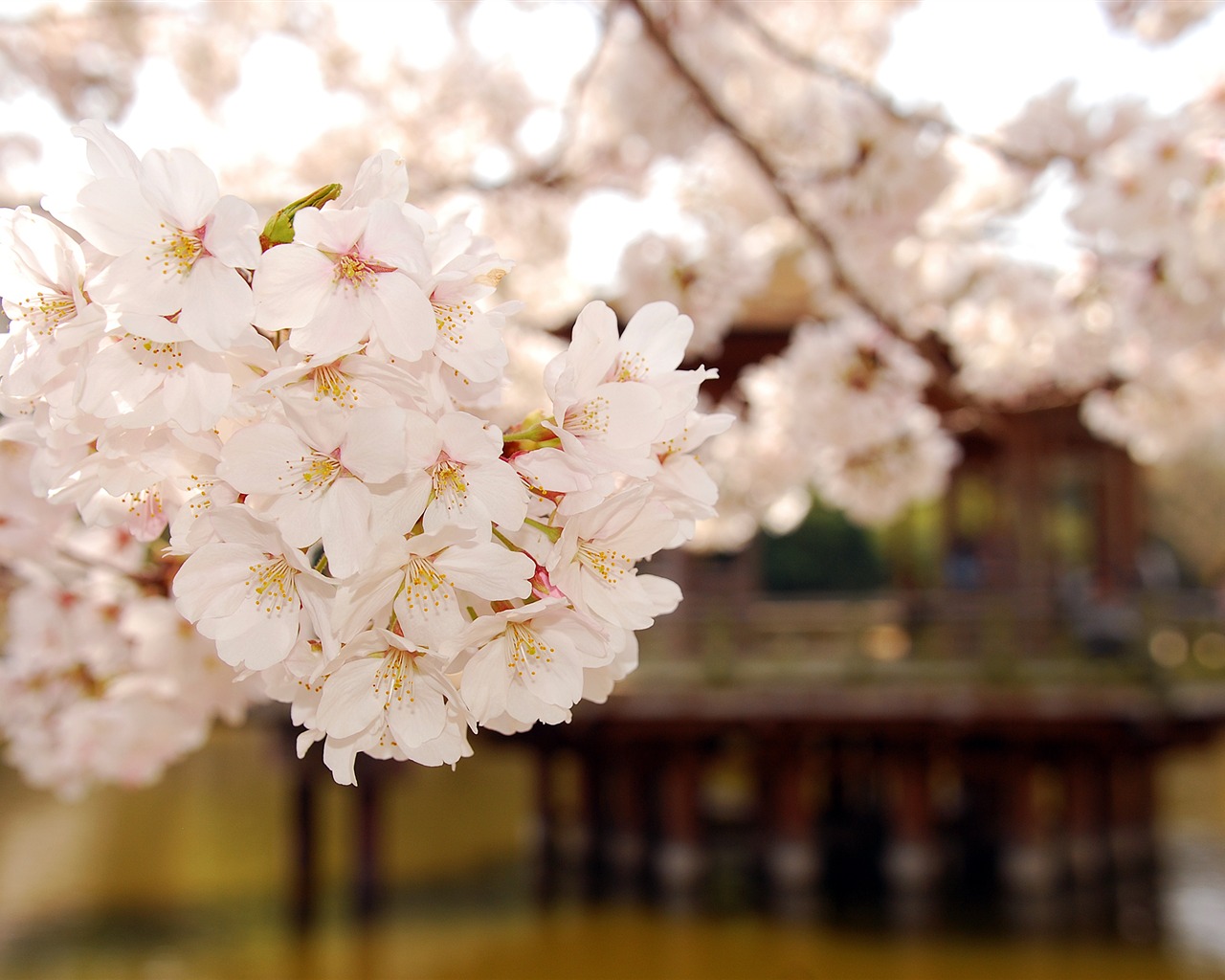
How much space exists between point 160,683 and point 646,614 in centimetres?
126

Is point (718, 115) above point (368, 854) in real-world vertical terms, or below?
above

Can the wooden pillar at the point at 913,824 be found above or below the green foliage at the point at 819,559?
below

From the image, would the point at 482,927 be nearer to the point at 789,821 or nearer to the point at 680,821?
the point at 680,821

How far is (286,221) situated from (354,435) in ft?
0.72

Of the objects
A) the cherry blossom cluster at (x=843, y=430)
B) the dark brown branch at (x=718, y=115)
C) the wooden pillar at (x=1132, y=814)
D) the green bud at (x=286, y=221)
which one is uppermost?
the dark brown branch at (x=718, y=115)

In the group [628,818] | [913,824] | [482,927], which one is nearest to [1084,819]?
[913,824]

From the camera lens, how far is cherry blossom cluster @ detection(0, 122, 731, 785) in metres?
0.89

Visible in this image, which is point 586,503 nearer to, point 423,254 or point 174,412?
point 423,254

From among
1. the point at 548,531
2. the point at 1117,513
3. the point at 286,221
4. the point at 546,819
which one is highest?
the point at 1117,513

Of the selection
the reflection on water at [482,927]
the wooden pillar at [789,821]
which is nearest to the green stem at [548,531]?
the reflection on water at [482,927]

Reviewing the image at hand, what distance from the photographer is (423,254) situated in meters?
0.90

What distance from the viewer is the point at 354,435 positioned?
860mm

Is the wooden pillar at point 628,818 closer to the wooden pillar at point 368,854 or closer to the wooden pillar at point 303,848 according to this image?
the wooden pillar at point 368,854

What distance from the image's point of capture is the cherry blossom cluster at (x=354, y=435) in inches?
34.9
